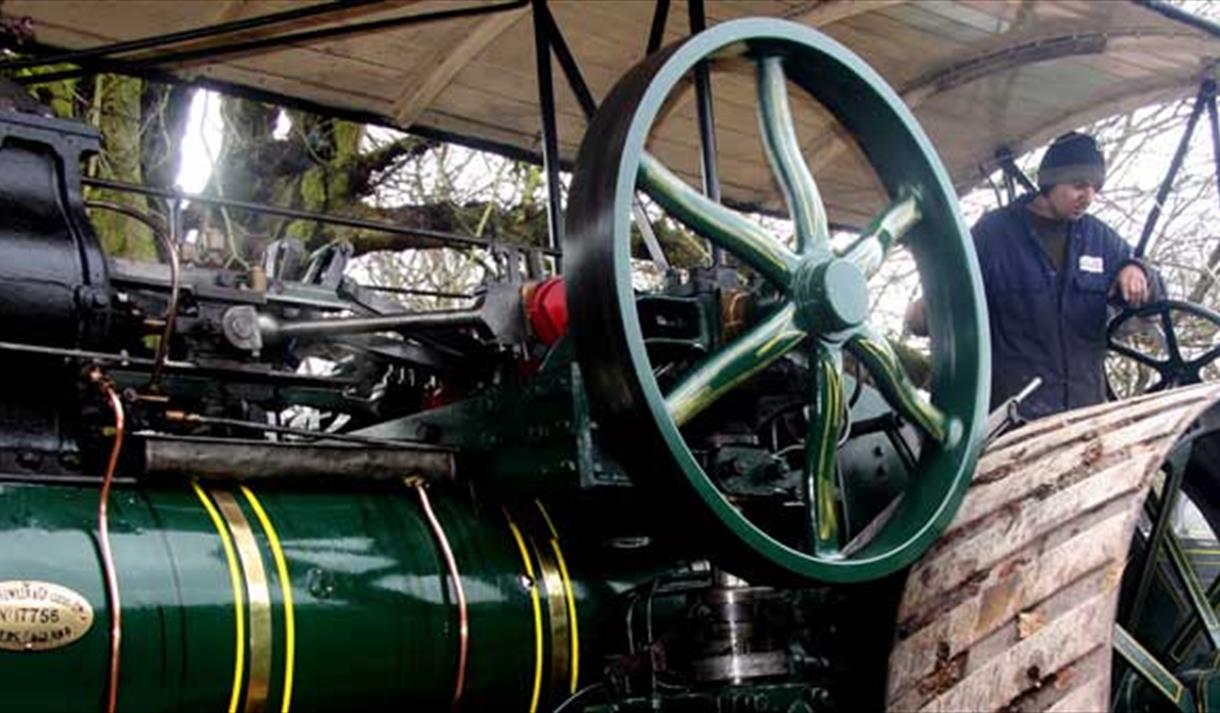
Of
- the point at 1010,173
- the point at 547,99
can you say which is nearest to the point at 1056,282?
the point at 1010,173

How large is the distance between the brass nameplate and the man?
2.10 m

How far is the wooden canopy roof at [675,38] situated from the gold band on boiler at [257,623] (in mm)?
1534

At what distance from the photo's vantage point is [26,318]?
77.1 inches

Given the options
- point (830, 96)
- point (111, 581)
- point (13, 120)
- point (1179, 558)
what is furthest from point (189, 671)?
point (1179, 558)

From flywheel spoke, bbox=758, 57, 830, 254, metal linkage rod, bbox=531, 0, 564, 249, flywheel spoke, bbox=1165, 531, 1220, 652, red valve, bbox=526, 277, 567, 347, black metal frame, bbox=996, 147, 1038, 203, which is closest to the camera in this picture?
flywheel spoke, bbox=758, 57, 830, 254

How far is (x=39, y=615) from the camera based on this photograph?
1783mm

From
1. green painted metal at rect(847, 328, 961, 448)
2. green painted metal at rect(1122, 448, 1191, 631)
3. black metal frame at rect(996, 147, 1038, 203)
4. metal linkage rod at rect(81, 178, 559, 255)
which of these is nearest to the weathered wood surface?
green painted metal at rect(847, 328, 961, 448)

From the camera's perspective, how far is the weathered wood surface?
1.86m

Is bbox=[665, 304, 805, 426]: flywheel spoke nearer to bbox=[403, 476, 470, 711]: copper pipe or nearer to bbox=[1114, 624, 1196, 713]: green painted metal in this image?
bbox=[403, 476, 470, 711]: copper pipe

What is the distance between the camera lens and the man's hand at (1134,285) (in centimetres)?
342

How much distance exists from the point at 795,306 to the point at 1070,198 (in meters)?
1.86

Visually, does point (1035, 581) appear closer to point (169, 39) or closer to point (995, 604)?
point (995, 604)

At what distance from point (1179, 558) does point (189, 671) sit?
1.76m

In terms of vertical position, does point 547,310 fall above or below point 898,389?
above
